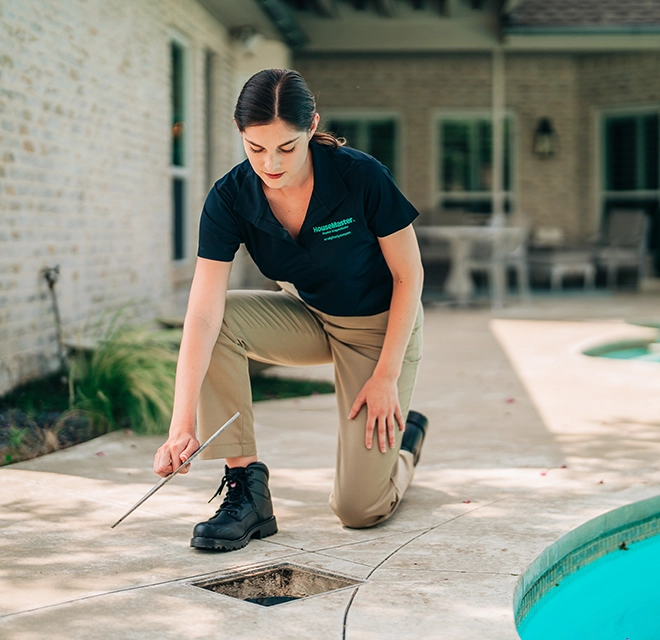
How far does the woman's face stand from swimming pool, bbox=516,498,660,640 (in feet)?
3.99

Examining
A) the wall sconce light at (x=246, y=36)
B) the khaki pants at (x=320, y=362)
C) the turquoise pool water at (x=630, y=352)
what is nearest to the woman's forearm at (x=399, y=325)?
the khaki pants at (x=320, y=362)

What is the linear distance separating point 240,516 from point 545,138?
37.7ft

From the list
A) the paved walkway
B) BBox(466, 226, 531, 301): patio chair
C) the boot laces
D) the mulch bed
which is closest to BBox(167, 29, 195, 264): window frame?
BBox(466, 226, 531, 301): patio chair

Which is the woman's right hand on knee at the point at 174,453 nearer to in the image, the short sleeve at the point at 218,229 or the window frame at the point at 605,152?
the short sleeve at the point at 218,229

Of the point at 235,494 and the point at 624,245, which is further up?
the point at 624,245

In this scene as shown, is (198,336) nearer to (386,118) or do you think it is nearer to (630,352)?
(630,352)

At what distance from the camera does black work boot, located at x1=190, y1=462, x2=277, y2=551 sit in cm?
254

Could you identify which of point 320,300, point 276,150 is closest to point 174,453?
point 320,300

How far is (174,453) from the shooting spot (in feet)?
7.89

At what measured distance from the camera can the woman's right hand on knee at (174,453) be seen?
2395 mm

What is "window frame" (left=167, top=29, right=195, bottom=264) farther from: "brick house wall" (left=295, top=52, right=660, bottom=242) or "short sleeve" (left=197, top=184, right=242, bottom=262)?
"short sleeve" (left=197, top=184, right=242, bottom=262)

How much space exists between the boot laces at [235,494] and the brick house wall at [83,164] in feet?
8.41

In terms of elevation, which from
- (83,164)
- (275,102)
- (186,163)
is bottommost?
(275,102)

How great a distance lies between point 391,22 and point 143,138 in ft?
14.9
